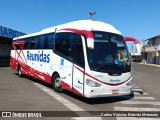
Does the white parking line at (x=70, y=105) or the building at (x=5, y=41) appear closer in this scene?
the white parking line at (x=70, y=105)

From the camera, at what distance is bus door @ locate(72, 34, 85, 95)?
1134 cm

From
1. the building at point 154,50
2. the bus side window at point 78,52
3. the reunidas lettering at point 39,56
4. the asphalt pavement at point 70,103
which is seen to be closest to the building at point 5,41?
the reunidas lettering at point 39,56

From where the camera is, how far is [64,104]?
10.9m

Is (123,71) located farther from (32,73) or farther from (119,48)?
(32,73)

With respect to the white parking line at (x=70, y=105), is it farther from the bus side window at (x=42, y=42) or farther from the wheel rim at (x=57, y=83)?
the bus side window at (x=42, y=42)

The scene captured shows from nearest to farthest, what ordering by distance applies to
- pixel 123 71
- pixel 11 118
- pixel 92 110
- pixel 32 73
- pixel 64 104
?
pixel 11 118 < pixel 92 110 < pixel 64 104 < pixel 123 71 < pixel 32 73

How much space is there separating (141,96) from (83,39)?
14.1 feet

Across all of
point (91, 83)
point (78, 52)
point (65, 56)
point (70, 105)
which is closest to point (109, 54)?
point (78, 52)

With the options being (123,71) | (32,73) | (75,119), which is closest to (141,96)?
(123,71)

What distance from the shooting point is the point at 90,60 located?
11.1 meters

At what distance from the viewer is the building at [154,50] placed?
8021 cm

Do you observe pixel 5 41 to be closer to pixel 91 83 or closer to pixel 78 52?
pixel 78 52

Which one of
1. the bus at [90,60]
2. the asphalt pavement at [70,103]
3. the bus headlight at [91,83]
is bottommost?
the asphalt pavement at [70,103]

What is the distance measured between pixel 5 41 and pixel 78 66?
39.1 metres
